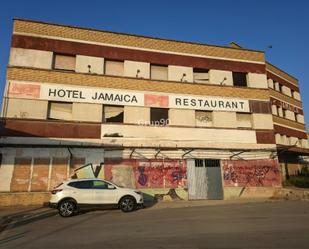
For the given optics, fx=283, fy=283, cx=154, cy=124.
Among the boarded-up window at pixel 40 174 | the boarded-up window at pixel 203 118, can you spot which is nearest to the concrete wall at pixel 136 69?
the boarded-up window at pixel 203 118

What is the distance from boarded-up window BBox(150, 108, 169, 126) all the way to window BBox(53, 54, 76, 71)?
20.3 ft

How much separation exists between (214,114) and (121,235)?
14.1m

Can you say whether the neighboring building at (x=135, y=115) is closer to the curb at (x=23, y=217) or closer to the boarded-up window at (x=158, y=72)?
the boarded-up window at (x=158, y=72)

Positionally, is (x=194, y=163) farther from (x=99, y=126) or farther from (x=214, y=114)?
(x=99, y=126)

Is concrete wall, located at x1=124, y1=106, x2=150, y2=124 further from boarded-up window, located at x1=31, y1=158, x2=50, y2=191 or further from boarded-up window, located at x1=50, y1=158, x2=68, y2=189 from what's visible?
boarded-up window, located at x1=31, y1=158, x2=50, y2=191

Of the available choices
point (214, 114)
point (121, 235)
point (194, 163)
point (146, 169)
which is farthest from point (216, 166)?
point (121, 235)

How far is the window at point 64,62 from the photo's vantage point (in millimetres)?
18906

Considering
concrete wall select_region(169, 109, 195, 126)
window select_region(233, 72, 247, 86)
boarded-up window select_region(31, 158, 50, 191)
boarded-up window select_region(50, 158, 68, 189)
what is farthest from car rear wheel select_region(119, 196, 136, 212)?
window select_region(233, 72, 247, 86)

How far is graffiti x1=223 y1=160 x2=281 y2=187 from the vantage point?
1980 cm

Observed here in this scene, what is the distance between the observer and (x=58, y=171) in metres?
16.9

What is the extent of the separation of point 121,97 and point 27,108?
5.89m

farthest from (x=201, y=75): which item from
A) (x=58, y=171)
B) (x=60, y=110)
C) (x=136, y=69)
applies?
(x=58, y=171)

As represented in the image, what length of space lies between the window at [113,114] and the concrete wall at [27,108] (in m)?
3.76

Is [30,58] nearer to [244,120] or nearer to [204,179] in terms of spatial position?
[204,179]
